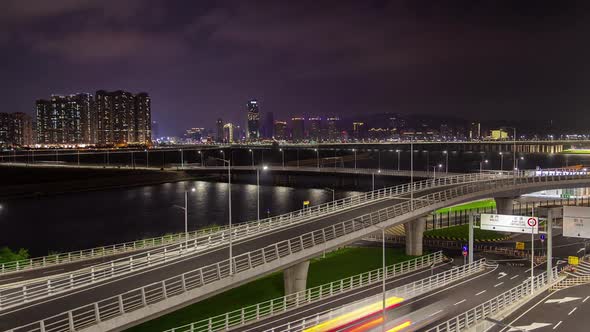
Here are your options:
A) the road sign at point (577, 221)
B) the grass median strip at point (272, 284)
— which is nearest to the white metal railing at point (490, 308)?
the road sign at point (577, 221)

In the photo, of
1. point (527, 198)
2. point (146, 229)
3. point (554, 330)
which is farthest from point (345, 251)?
point (527, 198)

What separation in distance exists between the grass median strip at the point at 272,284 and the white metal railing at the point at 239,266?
3853mm

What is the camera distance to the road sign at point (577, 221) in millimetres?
27844

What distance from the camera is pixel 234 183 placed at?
114938 millimetres

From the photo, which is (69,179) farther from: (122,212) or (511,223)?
(511,223)

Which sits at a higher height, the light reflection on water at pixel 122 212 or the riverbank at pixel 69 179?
the riverbank at pixel 69 179

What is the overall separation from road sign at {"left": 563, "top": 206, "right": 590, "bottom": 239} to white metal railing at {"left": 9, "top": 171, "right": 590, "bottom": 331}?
901 cm

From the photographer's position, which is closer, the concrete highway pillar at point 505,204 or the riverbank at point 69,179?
the concrete highway pillar at point 505,204

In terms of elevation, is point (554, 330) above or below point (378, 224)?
below

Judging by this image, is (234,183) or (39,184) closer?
(39,184)

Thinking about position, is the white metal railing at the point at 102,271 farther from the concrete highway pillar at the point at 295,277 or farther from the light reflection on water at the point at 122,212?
the light reflection on water at the point at 122,212

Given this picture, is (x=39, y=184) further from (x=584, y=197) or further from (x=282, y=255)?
(x=584, y=197)

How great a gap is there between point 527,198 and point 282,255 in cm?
5147

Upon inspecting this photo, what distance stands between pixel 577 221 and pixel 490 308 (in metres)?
9.19
